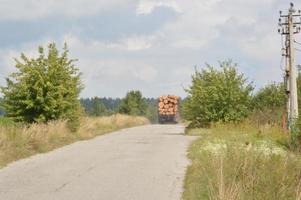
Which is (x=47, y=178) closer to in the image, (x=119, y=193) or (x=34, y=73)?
(x=119, y=193)

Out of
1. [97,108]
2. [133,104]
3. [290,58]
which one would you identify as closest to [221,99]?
[290,58]

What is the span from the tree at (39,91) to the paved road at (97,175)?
570 cm

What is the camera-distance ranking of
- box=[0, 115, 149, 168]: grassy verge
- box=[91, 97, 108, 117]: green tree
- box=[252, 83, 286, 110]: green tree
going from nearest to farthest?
box=[0, 115, 149, 168]: grassy verge → box=[252, 83, 286, 110]: green tree → box=[91, 97, 108, 117]: green tree

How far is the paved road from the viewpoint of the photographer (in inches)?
466

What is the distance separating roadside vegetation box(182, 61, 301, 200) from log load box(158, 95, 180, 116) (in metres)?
27.1

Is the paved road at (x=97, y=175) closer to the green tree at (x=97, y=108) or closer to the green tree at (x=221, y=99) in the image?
the green tree at (x=221, y=99)

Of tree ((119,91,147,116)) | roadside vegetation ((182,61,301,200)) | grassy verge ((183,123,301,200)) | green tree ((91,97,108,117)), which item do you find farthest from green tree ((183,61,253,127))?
green tree ((91,97,108,117))

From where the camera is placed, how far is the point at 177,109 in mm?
79875

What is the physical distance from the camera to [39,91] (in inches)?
1042

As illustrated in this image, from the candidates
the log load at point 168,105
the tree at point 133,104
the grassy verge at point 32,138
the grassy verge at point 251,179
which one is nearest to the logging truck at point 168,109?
the log load at point 168,105

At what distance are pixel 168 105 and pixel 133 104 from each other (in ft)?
16.9

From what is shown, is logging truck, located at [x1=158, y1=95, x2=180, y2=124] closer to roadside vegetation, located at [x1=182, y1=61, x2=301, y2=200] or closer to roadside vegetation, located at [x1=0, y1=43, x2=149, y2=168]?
roadside vegetation, located at [x1=182, y1=61, x2=301, y2=200]

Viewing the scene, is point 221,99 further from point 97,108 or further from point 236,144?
point 97,108

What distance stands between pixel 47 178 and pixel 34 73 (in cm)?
1332
